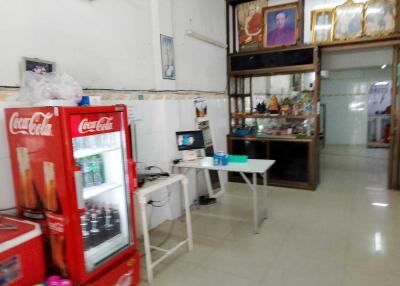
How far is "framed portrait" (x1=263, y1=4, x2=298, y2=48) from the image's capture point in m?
4.65

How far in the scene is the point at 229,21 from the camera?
516 cm

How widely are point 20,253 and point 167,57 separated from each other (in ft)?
8.68

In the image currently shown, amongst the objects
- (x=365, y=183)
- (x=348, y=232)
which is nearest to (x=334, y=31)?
(x=365, y=183)

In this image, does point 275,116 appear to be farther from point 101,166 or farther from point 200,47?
point 101,166

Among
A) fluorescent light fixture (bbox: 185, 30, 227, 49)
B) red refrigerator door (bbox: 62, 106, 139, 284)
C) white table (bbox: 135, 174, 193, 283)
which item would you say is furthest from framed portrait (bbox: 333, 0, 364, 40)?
red refrigerator door (bbox: 62, 106, 139, 284)

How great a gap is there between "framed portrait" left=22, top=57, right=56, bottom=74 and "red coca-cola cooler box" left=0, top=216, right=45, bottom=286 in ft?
3.73

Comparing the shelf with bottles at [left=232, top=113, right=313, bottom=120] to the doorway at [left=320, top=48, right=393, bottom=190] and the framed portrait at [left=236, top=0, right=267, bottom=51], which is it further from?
the doorway at [left=320, top=48, right=393, bottom=190]

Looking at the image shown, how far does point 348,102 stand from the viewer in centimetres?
886

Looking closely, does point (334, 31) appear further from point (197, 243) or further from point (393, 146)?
point (197, 243)

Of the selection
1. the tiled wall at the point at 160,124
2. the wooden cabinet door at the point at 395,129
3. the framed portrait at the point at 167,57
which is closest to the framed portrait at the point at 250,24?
the tiled wall at the point at 160,124

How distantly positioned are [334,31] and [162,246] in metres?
4.07

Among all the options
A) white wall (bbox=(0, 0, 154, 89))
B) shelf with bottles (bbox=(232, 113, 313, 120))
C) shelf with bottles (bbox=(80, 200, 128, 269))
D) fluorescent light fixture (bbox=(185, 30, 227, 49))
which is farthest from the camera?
shelf with bottles (bbox=(232, 113, 313, 120))

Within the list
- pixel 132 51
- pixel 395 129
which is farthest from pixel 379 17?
pixel 132 51

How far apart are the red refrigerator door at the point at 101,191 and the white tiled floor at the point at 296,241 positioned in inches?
19.3
